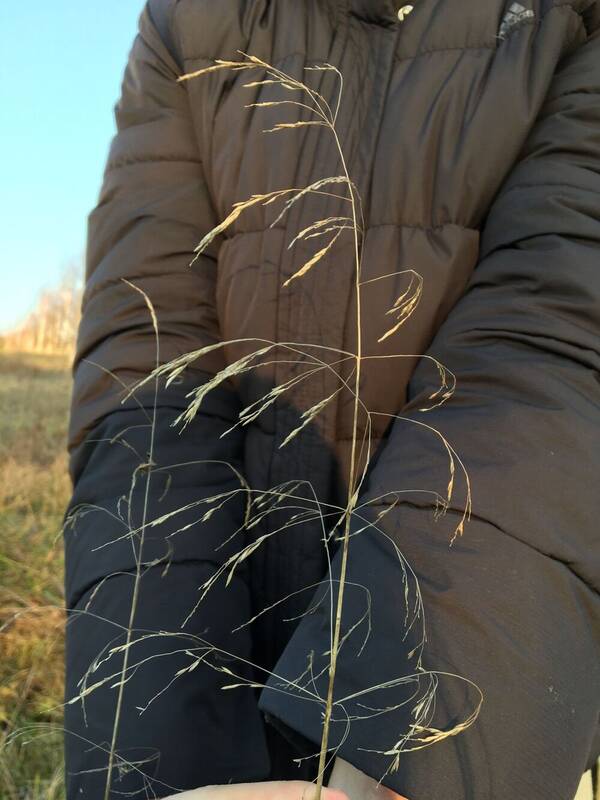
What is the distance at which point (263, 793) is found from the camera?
0.70 metres

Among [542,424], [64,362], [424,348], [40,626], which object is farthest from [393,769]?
[64,362]

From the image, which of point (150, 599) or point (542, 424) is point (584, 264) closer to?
point (542, 424)

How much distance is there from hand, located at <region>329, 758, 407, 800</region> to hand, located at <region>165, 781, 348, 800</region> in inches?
5.4

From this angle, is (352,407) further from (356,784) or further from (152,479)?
(356,784)

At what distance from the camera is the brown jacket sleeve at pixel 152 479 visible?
1120 millimetres

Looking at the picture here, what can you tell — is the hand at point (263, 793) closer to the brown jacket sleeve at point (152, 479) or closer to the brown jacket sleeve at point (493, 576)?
the brown jacket sleeve at point (493, 576)

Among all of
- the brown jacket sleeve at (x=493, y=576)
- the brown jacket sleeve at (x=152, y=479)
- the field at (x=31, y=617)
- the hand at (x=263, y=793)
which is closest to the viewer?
the hand at (x=263, y=793)

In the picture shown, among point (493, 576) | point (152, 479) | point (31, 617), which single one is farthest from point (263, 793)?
point (31, 617)

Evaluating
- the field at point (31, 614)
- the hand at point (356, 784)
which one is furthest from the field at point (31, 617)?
the hand at point (356, 784)

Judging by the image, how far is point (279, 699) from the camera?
32.9 inches

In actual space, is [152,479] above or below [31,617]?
above

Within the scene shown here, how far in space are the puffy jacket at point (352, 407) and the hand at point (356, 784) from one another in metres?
0.05

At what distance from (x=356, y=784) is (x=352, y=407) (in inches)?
24.5

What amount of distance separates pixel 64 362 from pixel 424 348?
14802 mm
